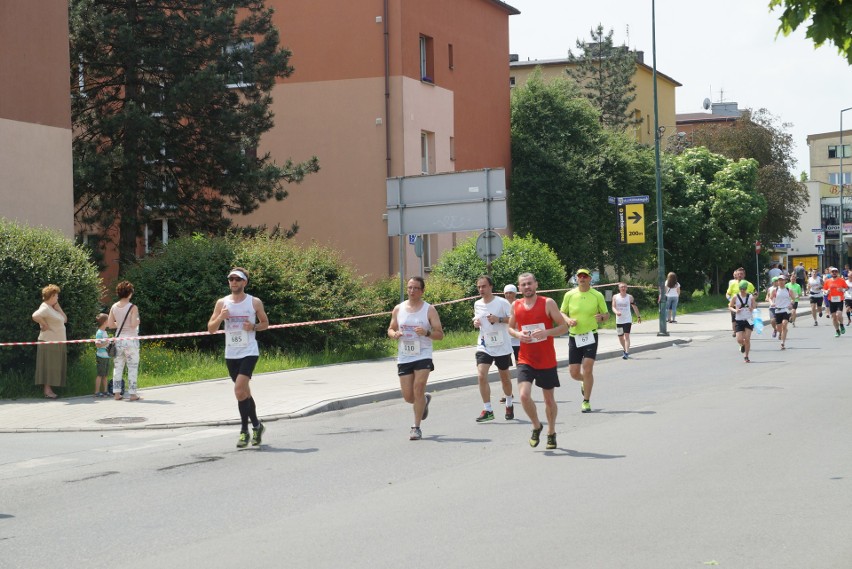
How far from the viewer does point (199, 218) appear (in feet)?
102

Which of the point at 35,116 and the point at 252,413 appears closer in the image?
the point at 252,413

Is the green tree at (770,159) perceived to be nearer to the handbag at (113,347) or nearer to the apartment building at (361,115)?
the apartment building at (361,115)

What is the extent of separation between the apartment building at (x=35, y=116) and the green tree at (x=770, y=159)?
41730mm

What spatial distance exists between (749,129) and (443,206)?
139ft

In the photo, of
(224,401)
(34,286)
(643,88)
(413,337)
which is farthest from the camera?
(643,88)

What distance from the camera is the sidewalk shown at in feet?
46.2

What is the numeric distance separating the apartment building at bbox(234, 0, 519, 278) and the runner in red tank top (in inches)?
978

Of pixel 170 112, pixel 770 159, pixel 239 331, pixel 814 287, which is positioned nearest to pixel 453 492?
pixel 239 331

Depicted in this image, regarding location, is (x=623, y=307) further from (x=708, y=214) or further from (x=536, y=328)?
(x=708, y=214)

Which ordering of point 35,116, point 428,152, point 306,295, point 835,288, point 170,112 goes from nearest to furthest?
point 306,295 → point 35,116 → point 170,112 → point 835,288 → point 428,152

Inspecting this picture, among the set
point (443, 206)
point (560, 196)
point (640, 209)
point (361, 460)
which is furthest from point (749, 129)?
point (361, 460)

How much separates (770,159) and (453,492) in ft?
181

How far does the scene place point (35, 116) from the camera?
23156 millimetres

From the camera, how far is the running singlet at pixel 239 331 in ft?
39.3
